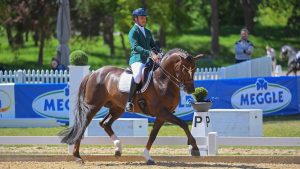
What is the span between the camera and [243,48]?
20.5m

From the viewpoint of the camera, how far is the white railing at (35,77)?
A: 19797mm

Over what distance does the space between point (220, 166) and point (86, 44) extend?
32369 millimetres

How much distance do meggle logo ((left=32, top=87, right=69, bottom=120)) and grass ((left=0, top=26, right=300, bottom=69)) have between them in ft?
53.2

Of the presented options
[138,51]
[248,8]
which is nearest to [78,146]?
[138,51]

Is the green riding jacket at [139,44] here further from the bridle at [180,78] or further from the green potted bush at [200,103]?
the green potted bush at [200,103]

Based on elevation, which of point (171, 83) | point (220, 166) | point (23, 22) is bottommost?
point (220, 166)

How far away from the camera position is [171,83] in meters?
11.7

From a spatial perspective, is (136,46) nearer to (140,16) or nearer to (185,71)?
(140,16)

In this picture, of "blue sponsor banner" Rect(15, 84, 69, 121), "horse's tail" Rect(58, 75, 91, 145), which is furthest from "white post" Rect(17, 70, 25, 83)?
"horse's tail" Rect(58, 75, 91, 145)

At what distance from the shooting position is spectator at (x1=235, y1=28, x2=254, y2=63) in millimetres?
20031

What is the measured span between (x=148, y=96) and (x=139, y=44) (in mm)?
935

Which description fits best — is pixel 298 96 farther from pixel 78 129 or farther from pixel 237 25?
pixel 237 25

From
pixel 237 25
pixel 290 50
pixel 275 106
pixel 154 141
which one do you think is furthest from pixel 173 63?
pixel 237 25

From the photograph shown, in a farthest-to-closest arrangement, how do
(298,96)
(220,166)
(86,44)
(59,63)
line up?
(86,44) → (59,63) → (298,96) → (220,166)
